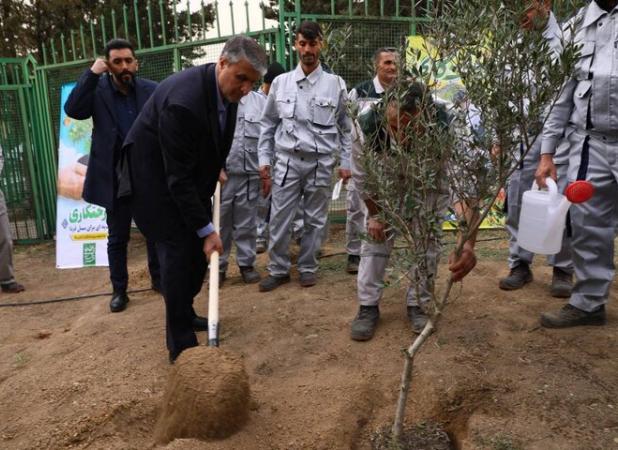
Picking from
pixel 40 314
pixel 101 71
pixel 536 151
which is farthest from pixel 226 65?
pixel 40 314

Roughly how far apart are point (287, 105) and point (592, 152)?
2.32m

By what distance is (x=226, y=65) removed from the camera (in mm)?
2764

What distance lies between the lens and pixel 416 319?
348cm

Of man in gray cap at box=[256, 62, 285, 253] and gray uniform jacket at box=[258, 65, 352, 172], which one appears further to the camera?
man in gray cap at box=[256, 62, 285, 253]

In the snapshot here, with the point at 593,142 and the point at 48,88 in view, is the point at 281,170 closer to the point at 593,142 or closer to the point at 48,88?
the point at 593,142

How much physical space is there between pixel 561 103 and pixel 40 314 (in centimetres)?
459

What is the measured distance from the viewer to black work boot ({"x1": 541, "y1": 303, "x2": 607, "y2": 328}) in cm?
336

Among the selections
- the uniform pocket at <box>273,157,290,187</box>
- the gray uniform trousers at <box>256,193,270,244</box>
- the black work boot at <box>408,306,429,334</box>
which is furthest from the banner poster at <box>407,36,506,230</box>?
the gray uniform trousers at <box>256,193,270,244</box>

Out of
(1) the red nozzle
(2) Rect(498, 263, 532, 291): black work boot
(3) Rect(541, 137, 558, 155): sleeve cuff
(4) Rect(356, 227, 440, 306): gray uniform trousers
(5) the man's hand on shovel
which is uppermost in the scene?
(3) Rect(541, 137, 558, 155): sleeve cuff

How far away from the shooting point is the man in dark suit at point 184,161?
275 centimetres

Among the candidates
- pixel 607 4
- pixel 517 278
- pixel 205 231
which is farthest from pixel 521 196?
pixel 205 231

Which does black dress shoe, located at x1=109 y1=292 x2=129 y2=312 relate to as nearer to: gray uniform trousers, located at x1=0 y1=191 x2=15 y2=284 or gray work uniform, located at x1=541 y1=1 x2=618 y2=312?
gray uniform trousers, located at x1=0 y1=191 x2=15 y2=284

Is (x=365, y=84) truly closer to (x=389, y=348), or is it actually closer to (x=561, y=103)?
(x=561, y=103)

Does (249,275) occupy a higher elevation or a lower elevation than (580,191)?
lower
